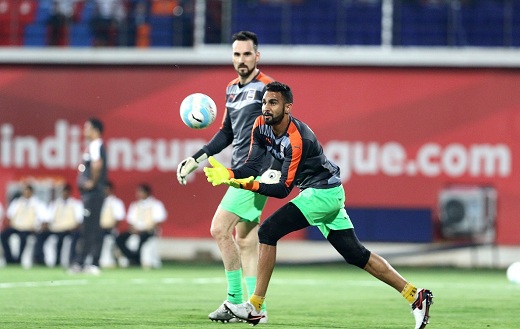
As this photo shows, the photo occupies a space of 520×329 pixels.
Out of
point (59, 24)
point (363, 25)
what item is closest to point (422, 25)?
point (363, 25)

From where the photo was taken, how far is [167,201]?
24.5 meters

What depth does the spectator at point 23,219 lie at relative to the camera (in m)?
22.9

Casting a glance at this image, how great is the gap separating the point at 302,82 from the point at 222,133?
13.6 meters

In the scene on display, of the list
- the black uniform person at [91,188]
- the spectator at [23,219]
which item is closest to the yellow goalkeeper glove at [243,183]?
the black uniform person at [91,188]

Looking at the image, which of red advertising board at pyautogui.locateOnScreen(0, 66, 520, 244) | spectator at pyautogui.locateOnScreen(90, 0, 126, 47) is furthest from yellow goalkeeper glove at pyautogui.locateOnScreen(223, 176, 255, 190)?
spectator at pyautogui.locateOnScreen(90, 0, 126, 47)

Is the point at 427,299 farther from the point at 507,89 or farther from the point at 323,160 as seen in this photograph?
the point at 507,89

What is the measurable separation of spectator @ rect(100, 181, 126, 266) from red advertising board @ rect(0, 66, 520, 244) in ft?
4.51

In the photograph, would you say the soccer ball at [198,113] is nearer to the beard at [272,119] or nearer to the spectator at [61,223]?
the beard at [272,119]

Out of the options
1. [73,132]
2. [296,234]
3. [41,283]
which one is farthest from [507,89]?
[41,283]

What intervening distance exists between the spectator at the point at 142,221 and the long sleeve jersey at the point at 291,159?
13057 millimetres

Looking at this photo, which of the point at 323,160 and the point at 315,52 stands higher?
the point at 315,52

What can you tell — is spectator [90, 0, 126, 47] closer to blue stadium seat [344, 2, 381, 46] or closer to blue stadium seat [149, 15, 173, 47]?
blue stadium seat [149, 15, 173, 47]

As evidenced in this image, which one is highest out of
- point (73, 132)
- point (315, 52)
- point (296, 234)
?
point (315, 52)

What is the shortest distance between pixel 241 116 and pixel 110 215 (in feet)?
40.6
